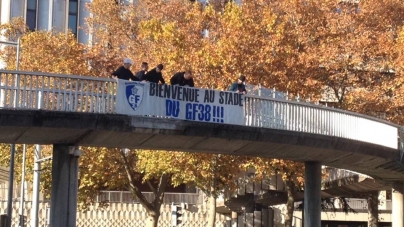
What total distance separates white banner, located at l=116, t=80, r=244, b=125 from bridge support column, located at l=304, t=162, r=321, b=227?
237 inches

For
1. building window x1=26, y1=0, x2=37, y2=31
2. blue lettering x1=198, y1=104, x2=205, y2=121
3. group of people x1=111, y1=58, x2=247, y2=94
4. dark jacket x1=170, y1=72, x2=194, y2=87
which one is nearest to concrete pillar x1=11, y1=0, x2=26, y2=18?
building window x1=26, y1=0, x2=37, y2=31

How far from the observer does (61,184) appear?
2653 centimetres

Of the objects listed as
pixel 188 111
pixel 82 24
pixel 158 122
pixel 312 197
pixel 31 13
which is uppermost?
pixel 31 13

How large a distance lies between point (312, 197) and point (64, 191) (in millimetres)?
9709

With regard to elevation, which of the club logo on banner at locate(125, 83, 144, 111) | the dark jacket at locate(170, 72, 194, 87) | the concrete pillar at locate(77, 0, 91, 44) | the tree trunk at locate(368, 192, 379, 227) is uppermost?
the concrete pillar at locate(77, 0, 91, 44)

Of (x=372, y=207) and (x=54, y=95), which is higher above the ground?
(x=54, y=95)

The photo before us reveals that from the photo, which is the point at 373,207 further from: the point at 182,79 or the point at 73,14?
the point at 73,14

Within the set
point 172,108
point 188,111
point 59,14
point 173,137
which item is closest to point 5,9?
point 59,14

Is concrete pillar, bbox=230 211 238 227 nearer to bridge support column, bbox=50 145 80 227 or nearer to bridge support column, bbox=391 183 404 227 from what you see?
bridge support column, bbox=391 183 404 227

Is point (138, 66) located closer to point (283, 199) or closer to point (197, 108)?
point (283, 199)

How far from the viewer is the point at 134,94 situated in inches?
1022

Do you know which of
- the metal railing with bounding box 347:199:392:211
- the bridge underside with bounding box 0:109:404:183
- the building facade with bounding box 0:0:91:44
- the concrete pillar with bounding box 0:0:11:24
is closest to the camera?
the bridge underside with bounding box 0:109:404:183

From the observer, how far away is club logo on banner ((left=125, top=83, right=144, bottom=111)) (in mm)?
25875

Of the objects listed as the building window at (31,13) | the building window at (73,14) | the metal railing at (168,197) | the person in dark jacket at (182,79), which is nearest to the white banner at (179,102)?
the person in dark jacket at (182,79)
